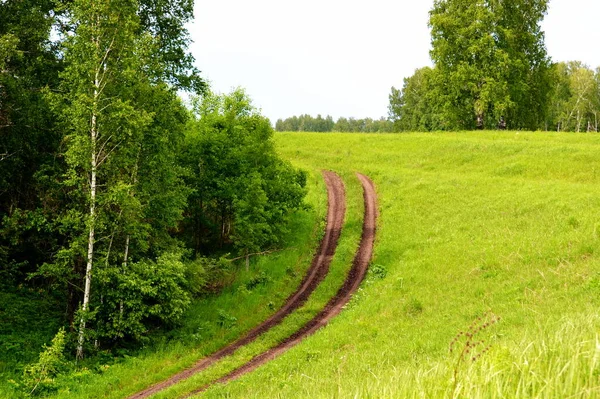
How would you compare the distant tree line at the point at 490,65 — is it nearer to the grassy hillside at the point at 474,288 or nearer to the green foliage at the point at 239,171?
the grassy hillside at the point at 474,288

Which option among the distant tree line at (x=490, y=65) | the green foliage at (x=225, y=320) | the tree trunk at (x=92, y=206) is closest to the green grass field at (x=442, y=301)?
the green foliage at (x=225, y=320)

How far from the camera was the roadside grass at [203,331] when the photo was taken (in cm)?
1811

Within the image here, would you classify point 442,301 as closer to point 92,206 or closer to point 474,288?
point 474,288

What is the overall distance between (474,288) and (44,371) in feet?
55.9

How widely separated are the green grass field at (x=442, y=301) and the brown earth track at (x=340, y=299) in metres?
0.56

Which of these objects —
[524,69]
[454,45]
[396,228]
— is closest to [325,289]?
[396,228]

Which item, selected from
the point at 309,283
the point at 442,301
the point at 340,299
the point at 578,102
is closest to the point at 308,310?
the point at 340,299

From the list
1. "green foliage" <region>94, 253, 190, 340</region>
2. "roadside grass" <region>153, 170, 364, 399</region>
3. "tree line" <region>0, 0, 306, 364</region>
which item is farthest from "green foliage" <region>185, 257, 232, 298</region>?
"roadside grass" <region>153, 170, 364, 399</region>

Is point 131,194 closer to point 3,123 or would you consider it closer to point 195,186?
point 3,123

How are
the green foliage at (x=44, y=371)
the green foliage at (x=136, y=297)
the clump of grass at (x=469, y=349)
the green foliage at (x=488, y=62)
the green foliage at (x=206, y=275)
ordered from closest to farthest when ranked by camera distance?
the clump of grass at (x=469, y=349) < the green foliage at (x=44, y=371) < the green foliage at (x=136, y=297) < the green foliage at (x=206, y=275) < the green foliage at (x=488, y=62)

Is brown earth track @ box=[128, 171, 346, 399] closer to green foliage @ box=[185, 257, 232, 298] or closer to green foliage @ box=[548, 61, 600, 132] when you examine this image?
green foliage @ box=[185, 257, 232, 298]

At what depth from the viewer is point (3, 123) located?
2044 centimetres

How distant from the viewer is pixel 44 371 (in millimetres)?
17641

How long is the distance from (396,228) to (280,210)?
865 centimetres
